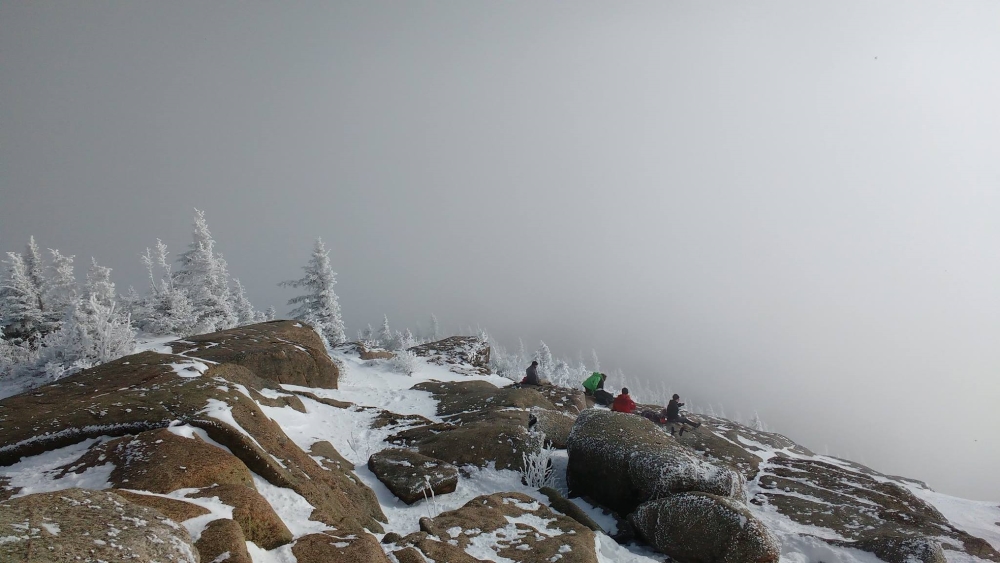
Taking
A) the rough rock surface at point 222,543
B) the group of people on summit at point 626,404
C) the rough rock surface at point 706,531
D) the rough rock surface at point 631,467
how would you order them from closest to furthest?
the rough rock surface at point 222,543 → the rough rock surface at point 706,531 → the rough rock surface at point 631,467 → the group of people on summit at point 626,404

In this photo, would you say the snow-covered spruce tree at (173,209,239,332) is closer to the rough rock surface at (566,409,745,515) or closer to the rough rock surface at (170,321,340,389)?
the rough rock surface at (170,321,340,389)

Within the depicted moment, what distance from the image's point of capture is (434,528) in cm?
783

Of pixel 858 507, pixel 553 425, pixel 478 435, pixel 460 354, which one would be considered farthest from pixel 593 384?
pixel 858 507

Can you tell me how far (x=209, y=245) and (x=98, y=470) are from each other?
29899 millimetres

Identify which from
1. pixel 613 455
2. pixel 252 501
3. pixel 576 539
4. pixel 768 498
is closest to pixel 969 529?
pixel 768 498

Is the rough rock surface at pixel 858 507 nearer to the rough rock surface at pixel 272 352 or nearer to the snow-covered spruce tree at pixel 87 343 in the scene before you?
the rough rock surface at pixel 272 352

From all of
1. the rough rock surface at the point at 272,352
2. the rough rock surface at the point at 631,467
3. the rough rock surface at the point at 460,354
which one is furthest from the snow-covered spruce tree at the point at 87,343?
the rough rock surface at the point at 631,467

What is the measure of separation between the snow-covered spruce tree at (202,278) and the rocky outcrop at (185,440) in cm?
2098

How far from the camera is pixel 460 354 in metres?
29.8

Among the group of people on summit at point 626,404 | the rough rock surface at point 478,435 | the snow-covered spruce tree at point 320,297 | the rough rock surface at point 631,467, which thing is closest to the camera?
the rough rock surface at point 631,467

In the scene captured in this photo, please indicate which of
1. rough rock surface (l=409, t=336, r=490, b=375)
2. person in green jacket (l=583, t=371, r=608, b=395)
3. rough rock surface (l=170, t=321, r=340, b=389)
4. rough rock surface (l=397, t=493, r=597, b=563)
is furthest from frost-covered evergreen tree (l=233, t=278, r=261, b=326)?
rough rock surface (l=397, t=493, r=597, b=563)

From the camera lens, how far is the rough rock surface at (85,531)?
333 cm

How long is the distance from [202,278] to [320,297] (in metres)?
8.08

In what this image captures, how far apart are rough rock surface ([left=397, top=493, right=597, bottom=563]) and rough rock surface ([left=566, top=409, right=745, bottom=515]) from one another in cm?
219
